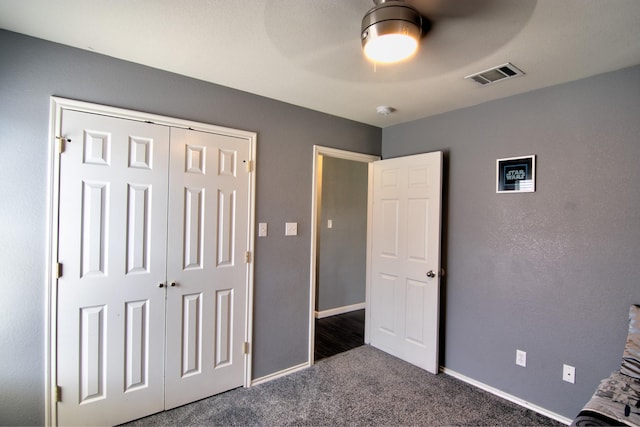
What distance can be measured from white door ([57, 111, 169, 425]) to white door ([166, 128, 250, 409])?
0.09 meters

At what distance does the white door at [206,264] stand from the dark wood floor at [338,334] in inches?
41.5

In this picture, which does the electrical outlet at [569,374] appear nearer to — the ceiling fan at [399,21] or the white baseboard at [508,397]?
the white baseboard at [508,397]

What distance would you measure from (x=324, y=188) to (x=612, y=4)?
3.28 metres

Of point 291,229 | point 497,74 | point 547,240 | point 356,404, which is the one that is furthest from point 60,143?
point 547,240

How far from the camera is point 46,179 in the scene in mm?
1796

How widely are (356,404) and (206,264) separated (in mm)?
1536

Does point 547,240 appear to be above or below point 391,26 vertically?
below

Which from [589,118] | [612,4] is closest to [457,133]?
[589,118]

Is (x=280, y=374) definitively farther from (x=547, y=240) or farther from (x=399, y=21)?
(x=399, y=21)

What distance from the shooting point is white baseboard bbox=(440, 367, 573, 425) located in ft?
7.05

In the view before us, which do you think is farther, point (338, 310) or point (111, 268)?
point (338, 310)

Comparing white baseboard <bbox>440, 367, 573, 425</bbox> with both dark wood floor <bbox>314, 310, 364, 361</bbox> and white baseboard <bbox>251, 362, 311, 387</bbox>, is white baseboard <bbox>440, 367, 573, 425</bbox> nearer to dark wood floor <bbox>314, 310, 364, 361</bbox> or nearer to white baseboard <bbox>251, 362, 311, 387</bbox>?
dark wood floor <bbox>314, 310, 364, 361</bbox>

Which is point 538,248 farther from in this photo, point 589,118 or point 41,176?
point 41,176

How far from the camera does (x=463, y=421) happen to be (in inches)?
83.4
